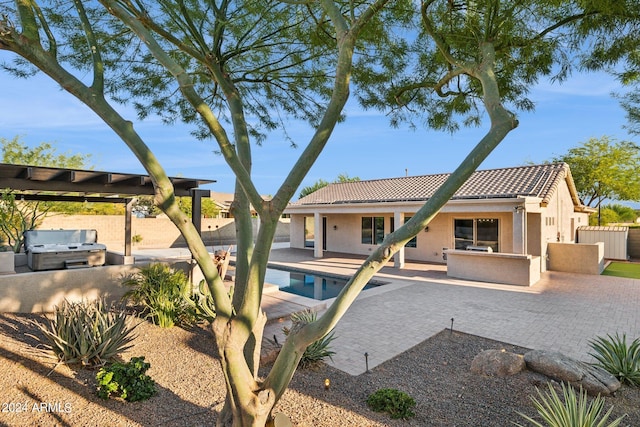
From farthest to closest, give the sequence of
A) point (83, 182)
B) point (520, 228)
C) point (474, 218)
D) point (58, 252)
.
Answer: point (474, 218) < point (520, 228) < point (58, 252) < point (83, 182)

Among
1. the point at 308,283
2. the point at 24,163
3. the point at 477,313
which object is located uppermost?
the point at 24,163

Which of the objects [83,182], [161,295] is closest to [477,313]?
[161,295]

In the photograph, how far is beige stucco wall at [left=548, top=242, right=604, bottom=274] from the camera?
14.2 meters

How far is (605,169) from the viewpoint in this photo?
25.6m

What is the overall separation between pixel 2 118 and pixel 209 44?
6.10 metres

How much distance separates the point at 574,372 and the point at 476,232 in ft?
42.8

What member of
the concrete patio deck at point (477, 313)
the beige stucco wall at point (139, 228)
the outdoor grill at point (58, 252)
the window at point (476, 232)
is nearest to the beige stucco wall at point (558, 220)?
the window at point (476, 232)

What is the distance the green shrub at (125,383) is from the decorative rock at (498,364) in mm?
4721

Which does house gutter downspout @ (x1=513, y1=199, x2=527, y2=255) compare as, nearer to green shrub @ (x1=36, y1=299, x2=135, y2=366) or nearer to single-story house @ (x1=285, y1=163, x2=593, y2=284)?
single-story house @ (x1=285, y1=163, x2=593, y2=284)

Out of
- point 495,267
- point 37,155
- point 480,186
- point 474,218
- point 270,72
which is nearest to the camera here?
point 270,72

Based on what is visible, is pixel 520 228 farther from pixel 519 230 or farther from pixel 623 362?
pixel 623 362

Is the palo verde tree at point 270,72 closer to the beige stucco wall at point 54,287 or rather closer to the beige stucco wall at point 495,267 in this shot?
the beige stucco wall at point 54,287

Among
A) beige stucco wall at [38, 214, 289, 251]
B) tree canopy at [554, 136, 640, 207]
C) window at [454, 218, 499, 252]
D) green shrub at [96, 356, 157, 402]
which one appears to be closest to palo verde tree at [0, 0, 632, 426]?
green shrub at [96, 356, 157, 402]

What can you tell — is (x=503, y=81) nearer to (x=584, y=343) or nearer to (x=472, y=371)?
(x=472, y=371)
